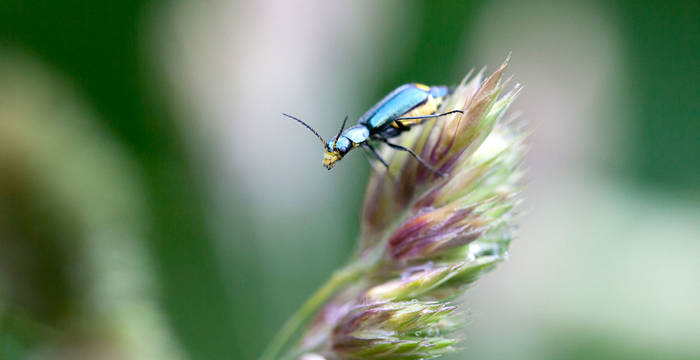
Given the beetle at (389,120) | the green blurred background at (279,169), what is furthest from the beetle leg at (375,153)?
the green blurred background at (279,169)

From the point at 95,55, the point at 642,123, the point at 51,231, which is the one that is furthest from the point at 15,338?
the point at 642,123

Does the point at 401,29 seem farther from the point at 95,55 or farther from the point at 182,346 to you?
the point at 182,346

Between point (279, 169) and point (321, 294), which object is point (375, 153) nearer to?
point (321, 294)

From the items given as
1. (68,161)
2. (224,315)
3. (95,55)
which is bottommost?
(224,315)

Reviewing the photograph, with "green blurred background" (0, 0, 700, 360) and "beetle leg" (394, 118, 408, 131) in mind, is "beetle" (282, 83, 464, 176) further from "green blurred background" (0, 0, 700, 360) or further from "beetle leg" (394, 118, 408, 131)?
Answer: "green blurred background" (0, 0, 700, 360)

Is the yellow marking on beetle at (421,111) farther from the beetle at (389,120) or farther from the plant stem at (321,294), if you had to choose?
the plant stem at (321,294)

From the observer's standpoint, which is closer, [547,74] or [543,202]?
[543,202]

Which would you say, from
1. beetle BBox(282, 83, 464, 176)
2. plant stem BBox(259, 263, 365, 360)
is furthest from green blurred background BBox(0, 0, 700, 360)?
beetle BBox(282, 83, 464, 176)
